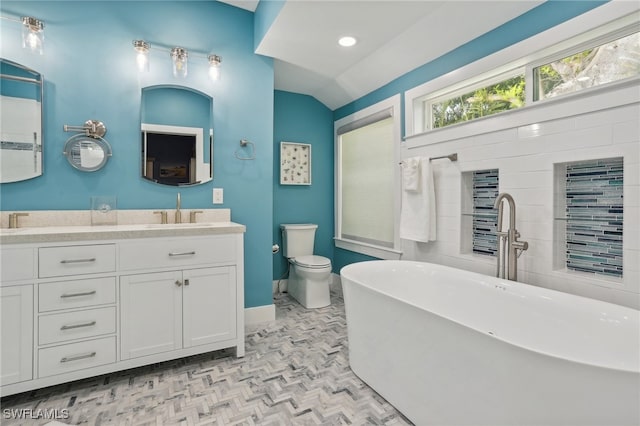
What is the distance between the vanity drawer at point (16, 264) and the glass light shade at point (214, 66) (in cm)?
172

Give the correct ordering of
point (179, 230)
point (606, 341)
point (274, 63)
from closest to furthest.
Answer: point (606, 341)
point (179, 230)
point (274, 63)

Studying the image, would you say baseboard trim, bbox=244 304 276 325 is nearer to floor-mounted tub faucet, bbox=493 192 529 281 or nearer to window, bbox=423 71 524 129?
floor-mounted tub faucet, bbox=493 192 529 281

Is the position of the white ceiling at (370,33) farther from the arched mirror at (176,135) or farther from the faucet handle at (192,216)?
the faucet handle at (192,216)

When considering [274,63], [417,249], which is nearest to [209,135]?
[274,63]

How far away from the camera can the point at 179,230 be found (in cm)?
196

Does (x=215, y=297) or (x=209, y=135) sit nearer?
(x=215, y=297)

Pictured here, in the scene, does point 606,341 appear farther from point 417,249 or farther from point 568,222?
point 417,249

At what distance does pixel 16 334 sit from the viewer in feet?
5.29

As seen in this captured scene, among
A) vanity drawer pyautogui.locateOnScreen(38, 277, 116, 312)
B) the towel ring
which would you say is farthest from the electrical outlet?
vanity drawer pyautogui.locateOnScreen(38, 277, 116, 312)

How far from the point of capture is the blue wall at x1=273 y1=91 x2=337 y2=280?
3.61 m

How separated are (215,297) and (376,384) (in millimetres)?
1137

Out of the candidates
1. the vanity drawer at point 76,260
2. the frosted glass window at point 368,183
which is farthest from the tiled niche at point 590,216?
the vanity drawer at point 76,260

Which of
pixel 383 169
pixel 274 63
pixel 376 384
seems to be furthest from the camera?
pixel 383 169

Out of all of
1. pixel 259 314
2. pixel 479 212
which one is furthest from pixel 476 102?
pixel 259 314
